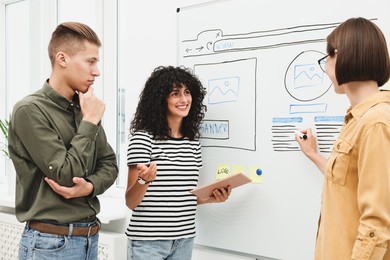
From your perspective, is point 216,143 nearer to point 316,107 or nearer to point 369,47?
point 316,107

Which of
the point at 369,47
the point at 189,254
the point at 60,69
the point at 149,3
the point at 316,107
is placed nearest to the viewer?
the point at 369,47

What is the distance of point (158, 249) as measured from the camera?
6.44 ft

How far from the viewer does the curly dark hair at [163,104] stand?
2.05 meters

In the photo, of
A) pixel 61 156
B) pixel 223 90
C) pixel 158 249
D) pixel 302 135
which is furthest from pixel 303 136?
pixel 61 156

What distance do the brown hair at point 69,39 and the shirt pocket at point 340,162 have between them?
102cm

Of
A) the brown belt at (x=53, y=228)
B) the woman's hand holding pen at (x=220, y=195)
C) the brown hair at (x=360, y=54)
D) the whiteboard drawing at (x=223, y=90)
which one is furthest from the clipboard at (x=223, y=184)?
the brown hair at (x=360, y=54)

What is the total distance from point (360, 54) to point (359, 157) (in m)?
0.30

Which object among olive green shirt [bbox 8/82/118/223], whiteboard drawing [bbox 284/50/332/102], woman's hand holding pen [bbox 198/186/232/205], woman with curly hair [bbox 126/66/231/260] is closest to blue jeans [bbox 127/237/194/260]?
woman with curly hair [bbox 126/66/231/260]

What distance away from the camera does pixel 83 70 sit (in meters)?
1.69

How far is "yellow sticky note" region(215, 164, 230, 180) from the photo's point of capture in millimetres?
2205

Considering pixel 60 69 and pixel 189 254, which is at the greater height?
pixel 60 69

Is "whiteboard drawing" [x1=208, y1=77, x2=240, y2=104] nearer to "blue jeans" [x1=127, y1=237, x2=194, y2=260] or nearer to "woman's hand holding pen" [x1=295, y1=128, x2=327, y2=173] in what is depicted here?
"woman's hand holding pen" [x1=295, y1=128, x2=327, y2=173]

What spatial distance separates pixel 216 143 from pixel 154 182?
0.42m

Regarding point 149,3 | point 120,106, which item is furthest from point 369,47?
point 120,106
